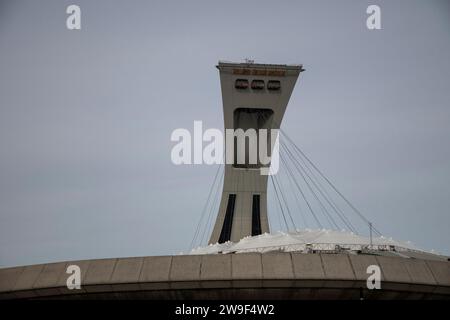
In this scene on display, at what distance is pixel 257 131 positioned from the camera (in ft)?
253

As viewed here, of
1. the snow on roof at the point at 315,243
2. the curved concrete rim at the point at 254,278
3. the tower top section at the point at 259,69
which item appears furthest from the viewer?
the tower top section at the point at 259,69

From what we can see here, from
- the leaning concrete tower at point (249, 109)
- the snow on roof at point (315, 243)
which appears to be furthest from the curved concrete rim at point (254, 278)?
the leaning concrete tower at point (249, 109)

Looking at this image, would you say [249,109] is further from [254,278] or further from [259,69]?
[254,278]

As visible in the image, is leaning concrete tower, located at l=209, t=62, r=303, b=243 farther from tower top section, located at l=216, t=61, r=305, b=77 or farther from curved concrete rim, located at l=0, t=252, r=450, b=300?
curved concrete rim, located at l=0, t=252, r=450, b=300

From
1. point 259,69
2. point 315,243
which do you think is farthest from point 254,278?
point 259,69

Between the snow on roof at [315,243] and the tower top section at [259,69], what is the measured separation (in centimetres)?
2987

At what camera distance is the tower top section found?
75.1 m

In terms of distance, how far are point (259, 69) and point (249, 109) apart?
4132 millimetres

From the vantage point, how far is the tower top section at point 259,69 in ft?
246

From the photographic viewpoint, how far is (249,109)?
77312 millimetres

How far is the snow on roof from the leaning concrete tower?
1090 inches

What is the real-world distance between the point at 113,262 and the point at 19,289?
3.21 m

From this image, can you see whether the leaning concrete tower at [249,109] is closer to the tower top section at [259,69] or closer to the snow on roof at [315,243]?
the tower top section at [259,69]
